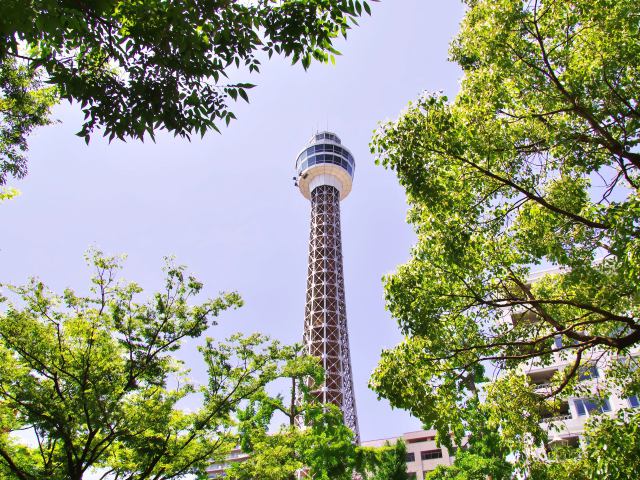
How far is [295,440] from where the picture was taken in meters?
16.5

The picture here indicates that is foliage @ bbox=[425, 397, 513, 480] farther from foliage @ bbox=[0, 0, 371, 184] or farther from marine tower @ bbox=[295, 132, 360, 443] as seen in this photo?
marine tower @ bbox=[295, 132, 360, 443]

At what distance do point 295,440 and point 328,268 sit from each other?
37.5m

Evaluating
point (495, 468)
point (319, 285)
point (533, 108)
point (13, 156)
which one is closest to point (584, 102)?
point (533, 108)

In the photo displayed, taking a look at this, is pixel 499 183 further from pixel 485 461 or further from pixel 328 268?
pixel 328 268

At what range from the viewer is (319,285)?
5250 centimetres

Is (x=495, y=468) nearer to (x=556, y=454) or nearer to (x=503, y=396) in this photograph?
(x=556, y=454)

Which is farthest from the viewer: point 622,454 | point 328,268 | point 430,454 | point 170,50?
point 328,268

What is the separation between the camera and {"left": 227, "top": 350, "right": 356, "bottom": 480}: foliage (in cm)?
1463

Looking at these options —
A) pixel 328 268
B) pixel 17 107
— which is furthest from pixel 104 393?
pixel 328 268

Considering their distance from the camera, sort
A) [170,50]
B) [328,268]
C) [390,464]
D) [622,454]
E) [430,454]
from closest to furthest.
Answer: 1. [170,50]
2. [622,454]
3. [390,464]
4. [430,454]
5. [328,268]

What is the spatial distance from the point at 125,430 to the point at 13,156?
21.9 feet

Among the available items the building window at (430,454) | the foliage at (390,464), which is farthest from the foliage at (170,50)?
the building window at (430,454)

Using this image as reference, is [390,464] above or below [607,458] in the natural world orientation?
above

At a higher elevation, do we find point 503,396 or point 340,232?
point 340,232
